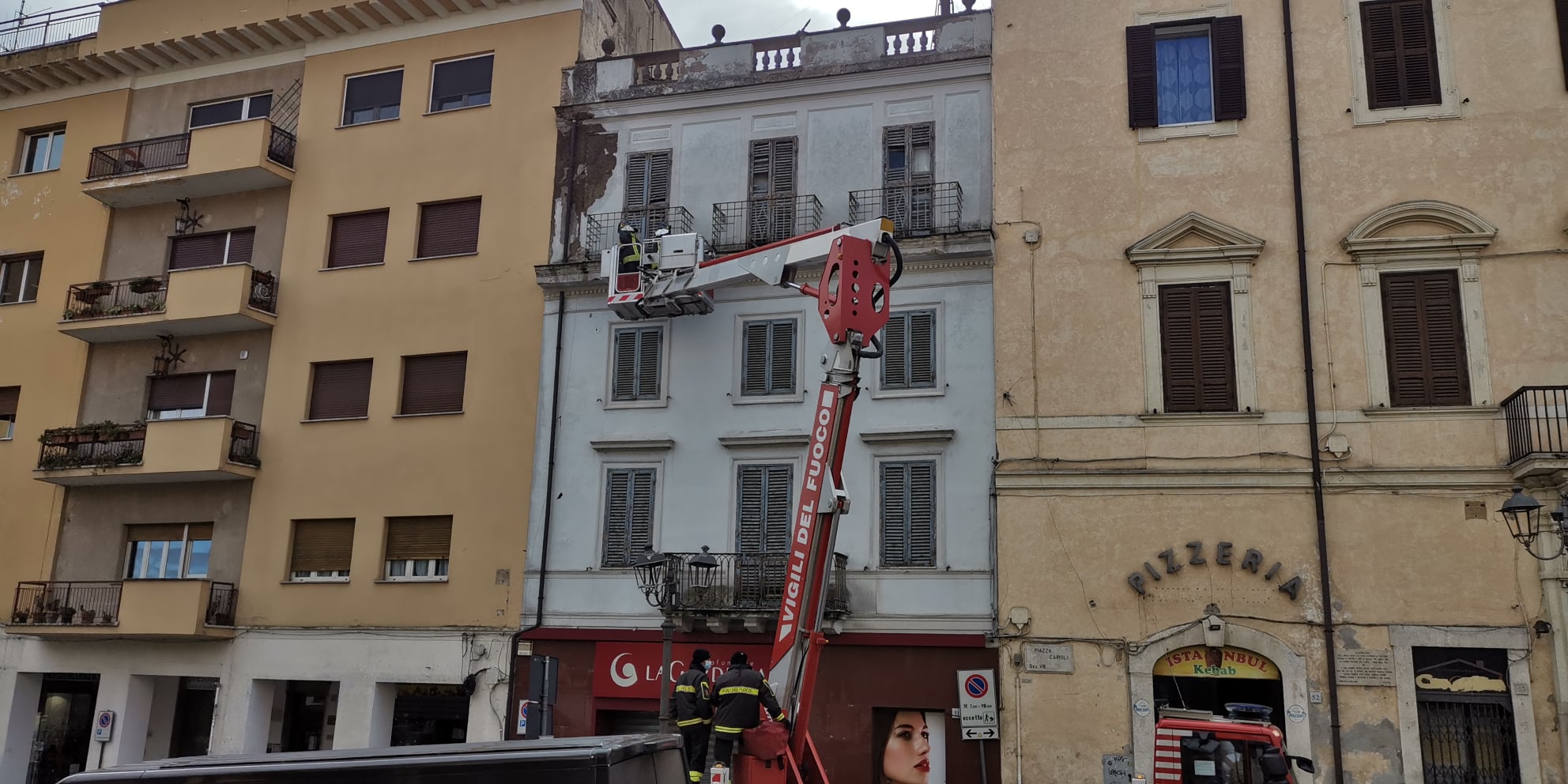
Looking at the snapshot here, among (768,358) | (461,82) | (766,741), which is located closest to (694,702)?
(766,741)

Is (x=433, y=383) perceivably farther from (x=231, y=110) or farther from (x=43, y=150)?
(x=43, y=150)

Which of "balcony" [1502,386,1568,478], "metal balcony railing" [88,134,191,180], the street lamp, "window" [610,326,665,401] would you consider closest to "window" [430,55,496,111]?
"metal balcony railing" [88,134,191,180]

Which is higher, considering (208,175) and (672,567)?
(208,175)

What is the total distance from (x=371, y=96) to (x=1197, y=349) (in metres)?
16.9

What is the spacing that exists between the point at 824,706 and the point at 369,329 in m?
11.3

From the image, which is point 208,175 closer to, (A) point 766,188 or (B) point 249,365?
(B) point 249,365

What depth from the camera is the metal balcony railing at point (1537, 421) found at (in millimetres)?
16875

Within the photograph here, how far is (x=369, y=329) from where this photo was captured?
23.7m

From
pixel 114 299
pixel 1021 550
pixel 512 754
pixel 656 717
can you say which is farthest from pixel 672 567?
pixel 114 299

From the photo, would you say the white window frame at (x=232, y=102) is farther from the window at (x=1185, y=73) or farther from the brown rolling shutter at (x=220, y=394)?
the window at (x=1185, y=73)

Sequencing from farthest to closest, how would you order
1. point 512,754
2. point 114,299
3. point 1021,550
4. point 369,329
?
point 114,299 < point 369,329 < point 1021,550 < point 512,754

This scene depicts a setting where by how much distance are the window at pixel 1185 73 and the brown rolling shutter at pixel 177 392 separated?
60.4 feet

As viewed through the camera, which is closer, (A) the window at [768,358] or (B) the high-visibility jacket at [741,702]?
(B) the high-visibility jacket at [741,702]

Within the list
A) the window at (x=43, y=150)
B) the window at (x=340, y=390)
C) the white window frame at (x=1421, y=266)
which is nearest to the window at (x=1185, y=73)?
the white window frame at (x=1421, y=266)
